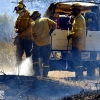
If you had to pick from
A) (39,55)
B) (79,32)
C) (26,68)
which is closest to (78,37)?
(79,32)

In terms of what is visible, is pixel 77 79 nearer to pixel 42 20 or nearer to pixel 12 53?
pixel 42 20

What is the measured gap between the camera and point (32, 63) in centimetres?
1305

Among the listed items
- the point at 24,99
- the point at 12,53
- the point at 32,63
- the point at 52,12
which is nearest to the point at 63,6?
the point at 52,12

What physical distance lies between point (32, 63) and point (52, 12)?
285cm

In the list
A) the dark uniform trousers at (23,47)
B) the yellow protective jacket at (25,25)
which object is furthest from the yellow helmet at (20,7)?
the dark uniform trousers at (23,47)

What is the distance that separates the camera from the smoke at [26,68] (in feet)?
43.2

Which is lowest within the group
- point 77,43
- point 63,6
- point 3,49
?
point 3,49

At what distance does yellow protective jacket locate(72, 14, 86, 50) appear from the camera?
12.6 metres

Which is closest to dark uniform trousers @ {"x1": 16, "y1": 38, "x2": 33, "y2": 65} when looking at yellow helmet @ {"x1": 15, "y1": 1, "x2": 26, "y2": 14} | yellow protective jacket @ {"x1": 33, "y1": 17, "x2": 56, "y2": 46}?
yellow protective jacket @ {"x1": 33, "y1": 17, "x2": 56, "y2": 46}

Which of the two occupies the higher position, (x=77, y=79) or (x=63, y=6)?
(x=63, y=6)

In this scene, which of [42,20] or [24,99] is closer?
[24,99]

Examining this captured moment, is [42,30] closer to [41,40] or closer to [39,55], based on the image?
[41,40]

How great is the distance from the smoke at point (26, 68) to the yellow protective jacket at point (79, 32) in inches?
60.4

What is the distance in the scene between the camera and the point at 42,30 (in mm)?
12672
